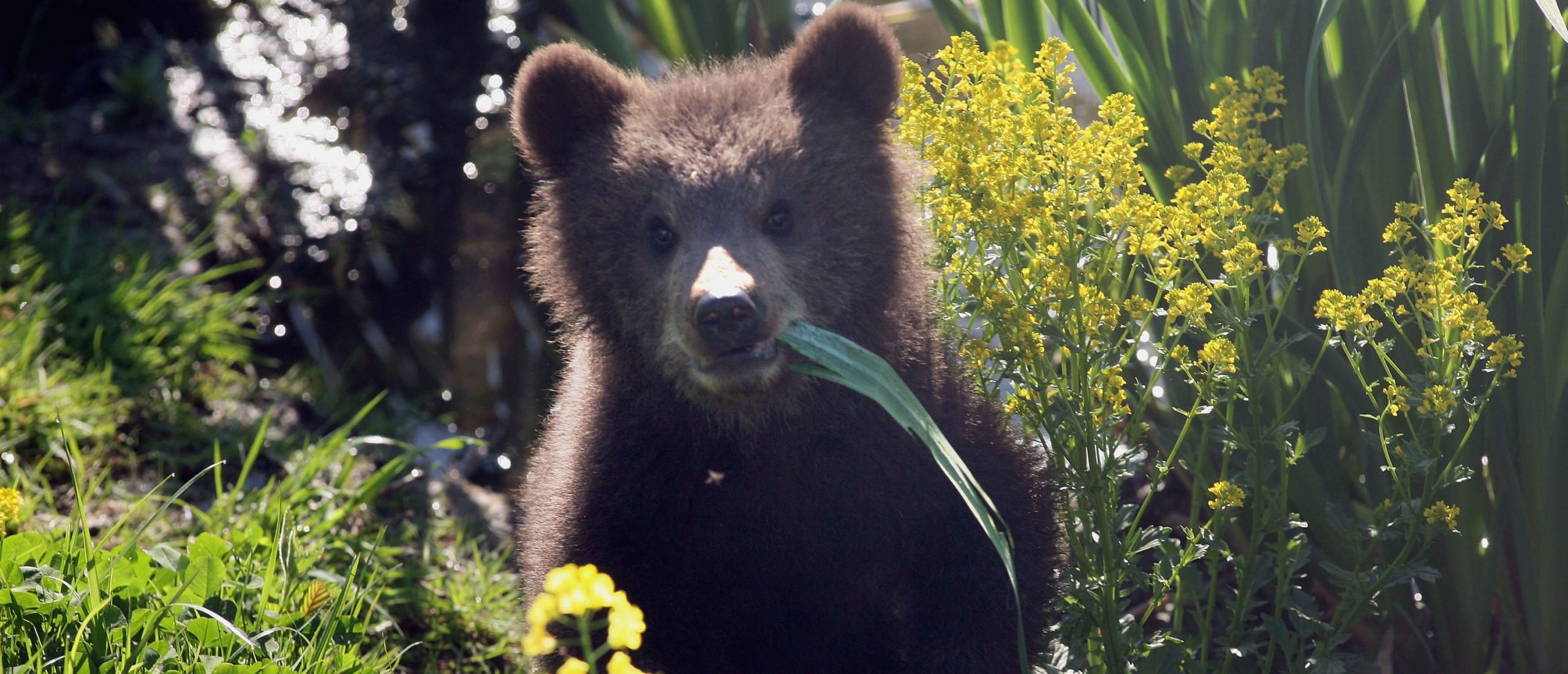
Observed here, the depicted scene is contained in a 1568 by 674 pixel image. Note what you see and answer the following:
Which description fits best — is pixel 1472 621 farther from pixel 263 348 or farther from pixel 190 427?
pixel 263 348

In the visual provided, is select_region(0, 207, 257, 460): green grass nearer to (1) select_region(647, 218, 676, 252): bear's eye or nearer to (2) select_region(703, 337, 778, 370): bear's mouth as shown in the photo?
(1) select_region(647, 218, 676, 252): bear's eye

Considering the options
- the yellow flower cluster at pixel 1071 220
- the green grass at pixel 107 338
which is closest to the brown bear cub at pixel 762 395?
the yellow flower cluster at pixel 1071 220

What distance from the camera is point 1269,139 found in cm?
296

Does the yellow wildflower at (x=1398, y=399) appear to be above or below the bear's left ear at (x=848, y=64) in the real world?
below

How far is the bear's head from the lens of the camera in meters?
2.94

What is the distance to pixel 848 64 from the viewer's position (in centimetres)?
314

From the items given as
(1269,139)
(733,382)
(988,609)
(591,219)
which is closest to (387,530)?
(591,219)

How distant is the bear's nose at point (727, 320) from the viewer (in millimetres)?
2518

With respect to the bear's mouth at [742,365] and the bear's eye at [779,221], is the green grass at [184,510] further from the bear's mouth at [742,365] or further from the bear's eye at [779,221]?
the bear's eye at [779,221]

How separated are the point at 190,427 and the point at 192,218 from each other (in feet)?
4.37

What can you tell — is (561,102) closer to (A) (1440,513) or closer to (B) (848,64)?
(B) (848,64)

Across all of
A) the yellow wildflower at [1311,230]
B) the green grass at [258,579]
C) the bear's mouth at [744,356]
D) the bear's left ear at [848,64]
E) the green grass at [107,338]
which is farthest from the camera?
the green grass at [107,338]

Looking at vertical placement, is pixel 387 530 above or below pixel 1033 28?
below

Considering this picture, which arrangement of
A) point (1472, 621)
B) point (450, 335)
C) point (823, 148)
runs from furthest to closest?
point (450, 335) → point (823, 148) → point (1472, 621)
